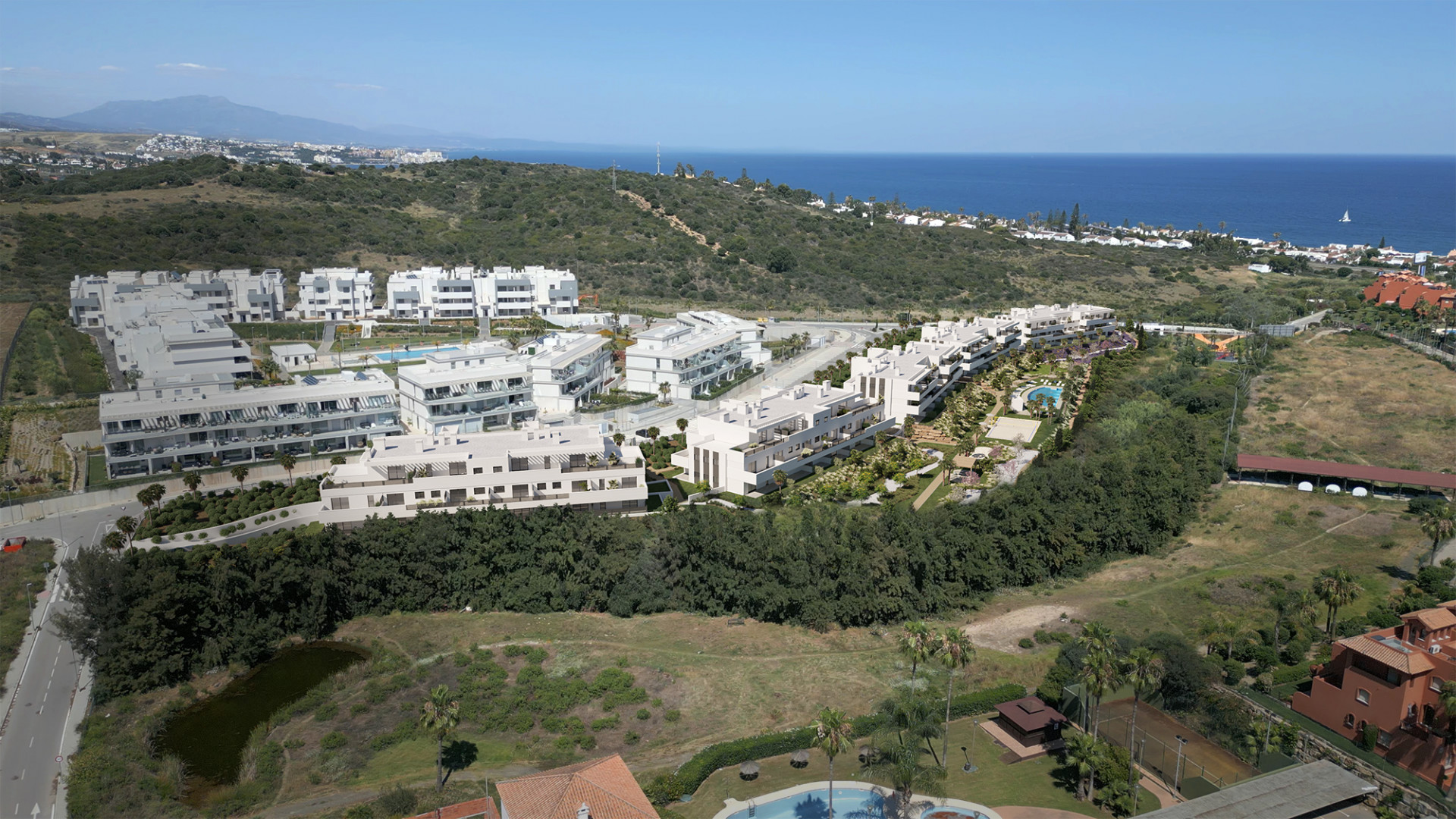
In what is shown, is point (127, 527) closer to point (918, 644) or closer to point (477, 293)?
point (918, 644)

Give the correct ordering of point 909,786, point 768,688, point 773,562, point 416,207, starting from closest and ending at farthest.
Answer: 1. point 909,786
2. point 768,688
3. point 773,562
4. point 416,207

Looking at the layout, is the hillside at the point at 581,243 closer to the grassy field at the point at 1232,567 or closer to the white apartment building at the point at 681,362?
the white apartment building at the point at 681,362

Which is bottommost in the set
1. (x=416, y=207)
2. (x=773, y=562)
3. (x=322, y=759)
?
(x=322, y=759)

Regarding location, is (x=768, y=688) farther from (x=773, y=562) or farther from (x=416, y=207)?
(x=416, y=207)

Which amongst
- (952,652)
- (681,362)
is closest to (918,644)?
(952,652)

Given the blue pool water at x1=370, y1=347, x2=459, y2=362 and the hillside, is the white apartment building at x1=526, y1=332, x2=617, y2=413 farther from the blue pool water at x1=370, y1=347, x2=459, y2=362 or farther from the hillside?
the hillside

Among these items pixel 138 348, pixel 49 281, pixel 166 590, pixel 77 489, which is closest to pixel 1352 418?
pixel 166 590

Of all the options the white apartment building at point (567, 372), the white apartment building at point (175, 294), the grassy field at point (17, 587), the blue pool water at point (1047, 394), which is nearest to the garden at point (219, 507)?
the grassy field at point (17, 587)

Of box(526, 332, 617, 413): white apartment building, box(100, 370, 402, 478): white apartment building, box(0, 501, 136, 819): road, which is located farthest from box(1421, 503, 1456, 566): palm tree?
box(100, 370, 402, 478): white apartment building
